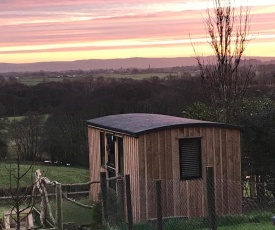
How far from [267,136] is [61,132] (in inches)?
959

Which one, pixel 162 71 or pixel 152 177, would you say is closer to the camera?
pixel 152 177

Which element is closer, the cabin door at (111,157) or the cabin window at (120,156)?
the cabin window at (120,156)

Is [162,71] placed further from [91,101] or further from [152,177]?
[152,177]

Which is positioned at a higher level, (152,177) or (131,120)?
(131,120)

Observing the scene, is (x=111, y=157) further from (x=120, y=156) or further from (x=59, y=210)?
(x=59, y=210)

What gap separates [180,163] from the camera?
46.9ft

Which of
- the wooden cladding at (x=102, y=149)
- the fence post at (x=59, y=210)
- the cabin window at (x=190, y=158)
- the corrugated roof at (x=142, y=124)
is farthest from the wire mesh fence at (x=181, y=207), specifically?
the wooden cladding at (x=102, y=149)

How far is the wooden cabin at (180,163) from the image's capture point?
1396 centimetres

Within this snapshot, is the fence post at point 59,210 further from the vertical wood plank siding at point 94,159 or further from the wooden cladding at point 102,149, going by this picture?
the vertical wood plank siding at point 94,159

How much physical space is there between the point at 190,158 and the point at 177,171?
51 centimetres

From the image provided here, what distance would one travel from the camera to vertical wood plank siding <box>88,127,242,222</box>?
14.0 metres

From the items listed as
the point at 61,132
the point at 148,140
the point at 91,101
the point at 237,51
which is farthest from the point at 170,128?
the point at 91,101

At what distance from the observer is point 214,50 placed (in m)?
19.9

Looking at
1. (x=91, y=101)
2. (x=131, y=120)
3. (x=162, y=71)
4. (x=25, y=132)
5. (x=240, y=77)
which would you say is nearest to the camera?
(x=131, y=120)
